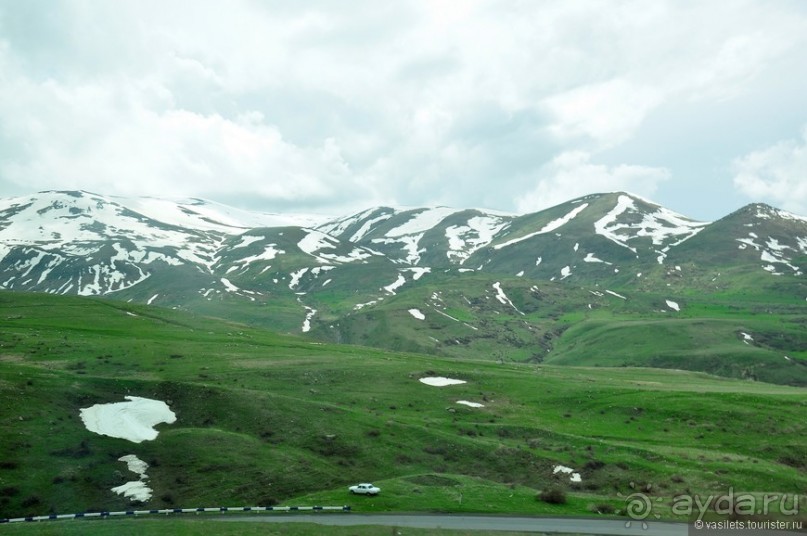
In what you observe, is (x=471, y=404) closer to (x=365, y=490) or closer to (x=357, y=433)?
(x=357, y=433)

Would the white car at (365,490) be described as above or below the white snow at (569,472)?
above

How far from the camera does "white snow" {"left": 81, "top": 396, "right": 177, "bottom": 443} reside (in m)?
62.8

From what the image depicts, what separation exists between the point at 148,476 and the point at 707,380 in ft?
394

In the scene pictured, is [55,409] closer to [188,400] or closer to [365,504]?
[188,400]

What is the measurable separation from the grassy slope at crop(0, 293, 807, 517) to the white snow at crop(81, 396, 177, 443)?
1569 millimetres

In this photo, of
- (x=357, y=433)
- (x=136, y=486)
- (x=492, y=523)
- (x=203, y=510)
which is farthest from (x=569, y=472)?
(x=136, y=486)

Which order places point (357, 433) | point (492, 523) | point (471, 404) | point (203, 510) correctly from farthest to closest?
point (471, 404), point (357, 433), point (203, 510), point (492, 523)

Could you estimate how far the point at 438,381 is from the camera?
101625 millimetres

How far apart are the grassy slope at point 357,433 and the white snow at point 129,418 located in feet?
5.15

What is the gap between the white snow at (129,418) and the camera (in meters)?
62.8

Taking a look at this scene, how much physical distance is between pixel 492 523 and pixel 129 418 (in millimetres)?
44362

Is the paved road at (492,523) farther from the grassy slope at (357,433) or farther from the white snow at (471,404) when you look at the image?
the white snow at (471,404)

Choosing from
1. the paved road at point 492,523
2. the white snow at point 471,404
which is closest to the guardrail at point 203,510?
the paved road at point 492,523

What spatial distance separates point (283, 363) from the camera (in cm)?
10400
